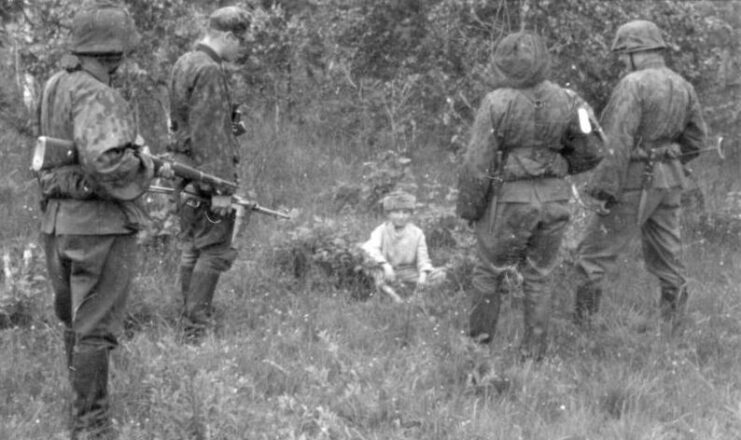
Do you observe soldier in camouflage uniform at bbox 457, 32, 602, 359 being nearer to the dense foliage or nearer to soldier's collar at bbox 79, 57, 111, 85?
soldier's collar at bbox 79, 57, 111, 85

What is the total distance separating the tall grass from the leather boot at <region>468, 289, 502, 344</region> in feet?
0.38

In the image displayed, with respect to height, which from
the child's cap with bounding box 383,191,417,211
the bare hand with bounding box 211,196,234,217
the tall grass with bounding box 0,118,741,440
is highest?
the bare hand with bounding box 211,196,234,217

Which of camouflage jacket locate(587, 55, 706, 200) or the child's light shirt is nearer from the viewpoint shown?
camouflage jacket locate(587, 55, 706, 200)

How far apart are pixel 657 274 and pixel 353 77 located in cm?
Result: 530

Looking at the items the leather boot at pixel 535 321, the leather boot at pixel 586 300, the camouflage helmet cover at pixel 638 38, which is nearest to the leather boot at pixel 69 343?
the leather boot at pixel 535 321

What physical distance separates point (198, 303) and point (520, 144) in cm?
233

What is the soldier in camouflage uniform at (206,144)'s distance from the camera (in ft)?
21.5

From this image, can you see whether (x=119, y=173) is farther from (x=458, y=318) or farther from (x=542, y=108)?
(x=458, y=318)

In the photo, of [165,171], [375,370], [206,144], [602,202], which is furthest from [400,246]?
[165,171]

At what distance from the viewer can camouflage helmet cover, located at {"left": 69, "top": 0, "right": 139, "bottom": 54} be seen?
5.12m

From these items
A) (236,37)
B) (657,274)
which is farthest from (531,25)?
(236,37)

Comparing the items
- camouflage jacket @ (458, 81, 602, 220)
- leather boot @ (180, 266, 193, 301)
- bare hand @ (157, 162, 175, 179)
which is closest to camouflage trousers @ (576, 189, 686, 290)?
camouflage jacket @ (458, 81, 602, 220)

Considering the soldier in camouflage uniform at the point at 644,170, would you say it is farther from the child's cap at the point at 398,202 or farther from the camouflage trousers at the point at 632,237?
the child's cap at the point at 398,202

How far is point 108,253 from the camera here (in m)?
5.20
